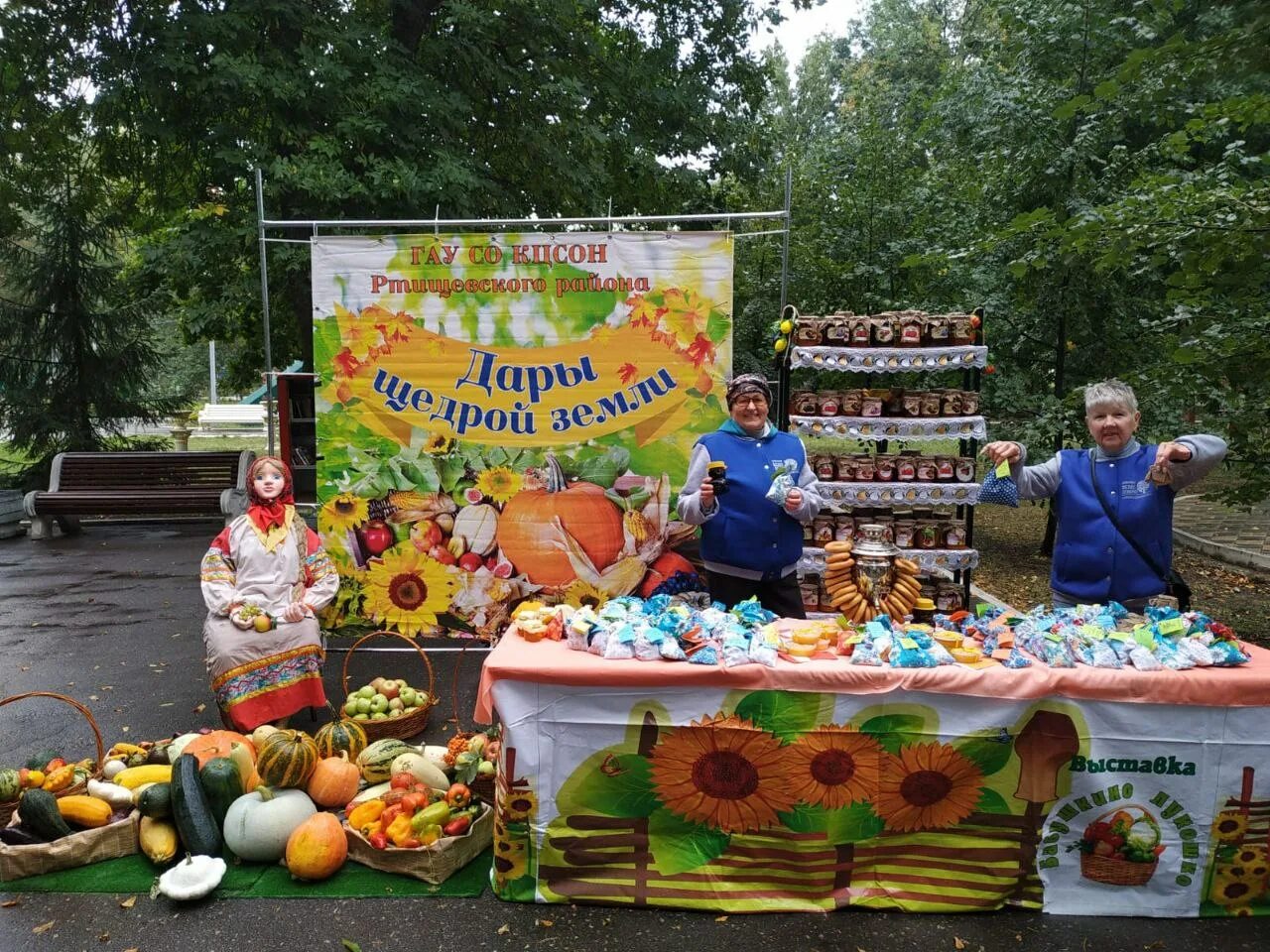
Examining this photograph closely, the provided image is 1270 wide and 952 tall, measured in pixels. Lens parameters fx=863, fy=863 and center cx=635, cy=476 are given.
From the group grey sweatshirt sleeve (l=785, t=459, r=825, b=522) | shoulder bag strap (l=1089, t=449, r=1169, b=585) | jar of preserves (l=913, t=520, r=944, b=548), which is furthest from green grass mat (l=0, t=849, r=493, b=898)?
jar of preserves (l=913, t=520, r=944, b=548)

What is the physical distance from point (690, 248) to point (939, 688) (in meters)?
3.46

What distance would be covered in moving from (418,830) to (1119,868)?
2561 mm

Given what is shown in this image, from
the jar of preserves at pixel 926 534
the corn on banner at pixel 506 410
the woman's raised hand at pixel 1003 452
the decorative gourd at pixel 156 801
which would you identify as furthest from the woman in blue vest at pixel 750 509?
the decorative gourd at pixel 156 801

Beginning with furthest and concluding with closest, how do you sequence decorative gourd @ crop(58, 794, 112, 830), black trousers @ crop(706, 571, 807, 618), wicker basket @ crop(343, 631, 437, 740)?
1. wicker basket @ crop(343, 631, 437, 740)
2. black trousers @ crop(706, 571, 807, 618)
3. decorative gourd @ crop(58, 794, 112, 830)

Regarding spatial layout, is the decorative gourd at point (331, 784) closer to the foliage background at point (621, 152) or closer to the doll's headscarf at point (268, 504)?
the doll's headscarf at point (268, 504)

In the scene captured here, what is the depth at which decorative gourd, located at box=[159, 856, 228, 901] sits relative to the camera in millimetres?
3121

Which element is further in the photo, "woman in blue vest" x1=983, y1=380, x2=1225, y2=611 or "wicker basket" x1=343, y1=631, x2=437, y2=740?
"wicker basket" x1=343, y1=631, x2=437, y2=740

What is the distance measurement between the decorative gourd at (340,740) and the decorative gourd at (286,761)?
0.23 meters

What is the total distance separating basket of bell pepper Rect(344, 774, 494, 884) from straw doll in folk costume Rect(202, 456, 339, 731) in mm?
1290

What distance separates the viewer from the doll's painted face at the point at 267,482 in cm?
469

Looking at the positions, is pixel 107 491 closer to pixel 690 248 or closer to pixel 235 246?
pixel 235 246

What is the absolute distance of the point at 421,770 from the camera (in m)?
3.65

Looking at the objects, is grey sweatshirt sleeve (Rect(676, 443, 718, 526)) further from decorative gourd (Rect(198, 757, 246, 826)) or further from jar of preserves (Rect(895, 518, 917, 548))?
jar of preserves (Rect(895, 518, 917, 548))

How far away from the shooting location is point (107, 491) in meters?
11.5
